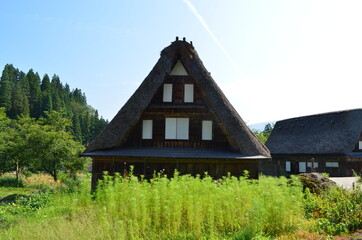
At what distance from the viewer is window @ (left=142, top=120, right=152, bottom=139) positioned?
1247 centimetres

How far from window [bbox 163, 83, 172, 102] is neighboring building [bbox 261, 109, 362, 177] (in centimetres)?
1461

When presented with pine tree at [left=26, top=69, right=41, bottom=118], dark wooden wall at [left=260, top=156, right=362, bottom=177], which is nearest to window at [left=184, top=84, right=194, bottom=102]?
dark wooden wall at [left=260, top=156, right=362, bottom=177]

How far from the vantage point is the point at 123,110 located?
12.3 metres

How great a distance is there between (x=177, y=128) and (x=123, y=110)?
277 centimetres

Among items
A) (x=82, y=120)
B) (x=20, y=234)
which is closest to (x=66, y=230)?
(x=20, y=234)

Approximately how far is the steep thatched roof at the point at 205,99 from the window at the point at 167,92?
0.65 meters

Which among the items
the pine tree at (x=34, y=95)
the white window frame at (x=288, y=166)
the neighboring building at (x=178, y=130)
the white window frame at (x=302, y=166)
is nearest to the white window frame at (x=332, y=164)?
the white window frame at (x=302, y=166)

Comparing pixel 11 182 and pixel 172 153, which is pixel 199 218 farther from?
pixel 11 182

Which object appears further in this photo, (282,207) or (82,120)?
(82,120)

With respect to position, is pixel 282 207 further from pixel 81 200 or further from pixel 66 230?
pixel 81 200

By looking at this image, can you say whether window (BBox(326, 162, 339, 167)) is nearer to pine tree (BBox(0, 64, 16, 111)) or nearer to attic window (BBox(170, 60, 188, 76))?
attic window (BBox(170, 60, 188, 76))

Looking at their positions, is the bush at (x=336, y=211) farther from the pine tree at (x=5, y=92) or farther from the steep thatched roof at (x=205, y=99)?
the pine tree at (x=5, y=92)

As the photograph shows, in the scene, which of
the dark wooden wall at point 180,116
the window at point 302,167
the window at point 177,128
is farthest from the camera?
the window at point 302,167

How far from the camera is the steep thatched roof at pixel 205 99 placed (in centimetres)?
1166
